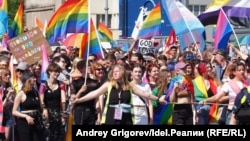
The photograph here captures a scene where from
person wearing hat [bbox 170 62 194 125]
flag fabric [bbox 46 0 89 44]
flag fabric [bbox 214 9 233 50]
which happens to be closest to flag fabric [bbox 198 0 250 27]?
flag fabric [bbox 214 9 233 50]

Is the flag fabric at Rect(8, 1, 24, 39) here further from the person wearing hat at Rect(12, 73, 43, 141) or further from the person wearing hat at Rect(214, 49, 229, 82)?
the person wearing hat at Rect(12, 73, 43, 141)

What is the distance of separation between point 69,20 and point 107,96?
24.2ft

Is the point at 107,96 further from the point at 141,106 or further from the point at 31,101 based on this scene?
the point at 31,101

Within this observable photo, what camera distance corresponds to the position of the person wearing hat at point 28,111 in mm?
15312

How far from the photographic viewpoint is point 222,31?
843 inches

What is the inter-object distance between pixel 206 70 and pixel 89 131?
277 inches

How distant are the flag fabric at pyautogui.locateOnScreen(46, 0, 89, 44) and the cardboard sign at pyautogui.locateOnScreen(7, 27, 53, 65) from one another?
1.96 feet

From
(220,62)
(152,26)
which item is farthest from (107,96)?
(152,26)

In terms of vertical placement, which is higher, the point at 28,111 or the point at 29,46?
the point at 29,46

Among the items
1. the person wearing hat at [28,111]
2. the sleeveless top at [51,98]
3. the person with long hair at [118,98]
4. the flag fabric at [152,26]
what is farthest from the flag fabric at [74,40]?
the person with long hair at [118,98]

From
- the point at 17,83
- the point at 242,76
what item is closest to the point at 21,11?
the point at 17,83

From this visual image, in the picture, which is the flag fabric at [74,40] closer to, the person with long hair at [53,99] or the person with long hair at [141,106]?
the person with long hair at [53,99]

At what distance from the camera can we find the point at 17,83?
55.1 ft

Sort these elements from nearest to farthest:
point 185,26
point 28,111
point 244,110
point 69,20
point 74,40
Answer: point 244,110, point 28,111, point 69,20, point 185,26, point 74,40
